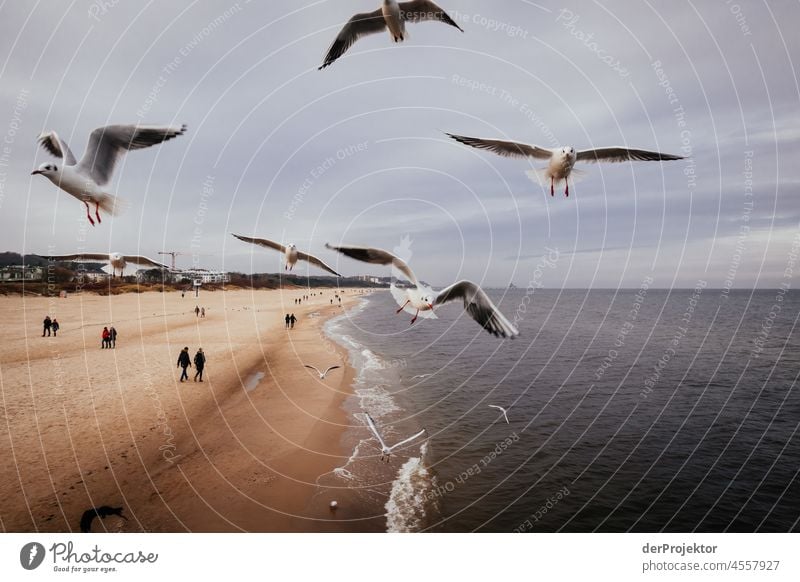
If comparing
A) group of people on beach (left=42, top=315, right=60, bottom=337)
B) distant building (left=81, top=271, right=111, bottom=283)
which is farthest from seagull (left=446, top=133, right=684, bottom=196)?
group of people on beach (left=42, top=315, right=60, bottom=337)

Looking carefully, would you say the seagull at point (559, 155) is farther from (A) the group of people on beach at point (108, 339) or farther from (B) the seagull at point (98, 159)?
(A) the group of people on beach at point (108, 339)

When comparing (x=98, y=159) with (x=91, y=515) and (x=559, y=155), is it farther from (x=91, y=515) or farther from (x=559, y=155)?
(x=559, y=155)

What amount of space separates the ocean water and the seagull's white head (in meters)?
8.78

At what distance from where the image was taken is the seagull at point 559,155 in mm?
5609

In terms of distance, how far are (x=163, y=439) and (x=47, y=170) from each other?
7911mm

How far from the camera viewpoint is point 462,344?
119 feet

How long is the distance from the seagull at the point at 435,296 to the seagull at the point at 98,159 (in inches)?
136

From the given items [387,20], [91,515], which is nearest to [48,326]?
[91,515]

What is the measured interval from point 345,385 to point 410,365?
7778 mm

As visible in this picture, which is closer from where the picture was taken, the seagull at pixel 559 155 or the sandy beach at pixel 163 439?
the seagull at pixel 559 155

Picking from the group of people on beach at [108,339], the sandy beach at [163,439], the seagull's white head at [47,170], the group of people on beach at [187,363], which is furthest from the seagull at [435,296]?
the group of people on beach at [108,339]

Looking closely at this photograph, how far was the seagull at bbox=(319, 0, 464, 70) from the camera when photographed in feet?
18.7

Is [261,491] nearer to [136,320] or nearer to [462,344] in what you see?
[462,344]

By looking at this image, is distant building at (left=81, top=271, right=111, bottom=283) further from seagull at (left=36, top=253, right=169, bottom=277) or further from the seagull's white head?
the seagull's white head
